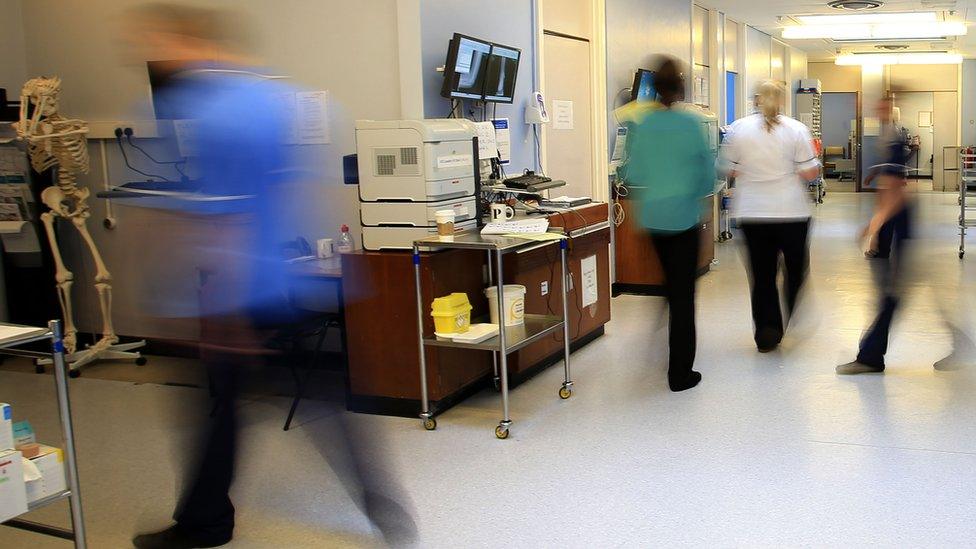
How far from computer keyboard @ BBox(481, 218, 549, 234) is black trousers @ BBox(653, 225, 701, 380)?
0.60 m

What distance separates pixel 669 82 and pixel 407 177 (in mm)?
1370

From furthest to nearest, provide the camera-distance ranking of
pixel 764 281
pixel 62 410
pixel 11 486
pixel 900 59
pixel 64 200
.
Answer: pixel 900 59 < pixel 64 200 < pixel 764 281 < pixel 62 410 < pixel 11 486

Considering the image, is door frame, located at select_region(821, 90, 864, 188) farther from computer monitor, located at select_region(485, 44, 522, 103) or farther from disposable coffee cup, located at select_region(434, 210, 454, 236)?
disposable coffee cup, located at select_region(434, 210, 454, 236)

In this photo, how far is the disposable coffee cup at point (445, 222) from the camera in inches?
159

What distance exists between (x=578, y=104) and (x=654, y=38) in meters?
1.86

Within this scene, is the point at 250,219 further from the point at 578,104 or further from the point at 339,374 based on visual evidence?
the point at 578,104

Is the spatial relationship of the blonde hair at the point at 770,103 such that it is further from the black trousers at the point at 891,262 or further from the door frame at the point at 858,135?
the door frame at the point at 858,135

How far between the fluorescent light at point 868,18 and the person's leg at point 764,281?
275 inches

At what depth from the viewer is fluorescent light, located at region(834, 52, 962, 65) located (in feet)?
53.8

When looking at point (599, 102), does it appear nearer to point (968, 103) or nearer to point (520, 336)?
point (520, 336)

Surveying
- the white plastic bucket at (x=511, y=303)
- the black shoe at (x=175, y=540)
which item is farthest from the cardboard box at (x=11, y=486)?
the white plastic bucket at (x=511, y=303)

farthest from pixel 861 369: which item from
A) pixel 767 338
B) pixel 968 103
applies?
pixel 968 103

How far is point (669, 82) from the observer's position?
14.3 ft

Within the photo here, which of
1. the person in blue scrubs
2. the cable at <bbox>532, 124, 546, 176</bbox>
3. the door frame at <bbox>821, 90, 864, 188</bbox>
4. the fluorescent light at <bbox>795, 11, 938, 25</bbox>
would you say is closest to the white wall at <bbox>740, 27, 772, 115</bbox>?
the fluorescent light at <bbox>795, 11, 938, 25</bbox>
